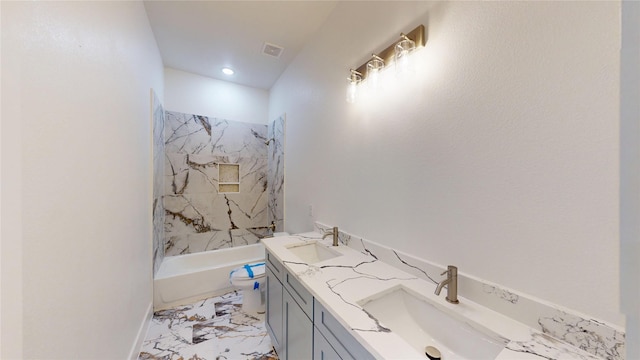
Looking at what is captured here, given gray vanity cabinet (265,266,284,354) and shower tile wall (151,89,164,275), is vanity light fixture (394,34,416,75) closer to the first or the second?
gray vanity cabinet (265,266,284,354)

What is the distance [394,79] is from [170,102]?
2772 mm

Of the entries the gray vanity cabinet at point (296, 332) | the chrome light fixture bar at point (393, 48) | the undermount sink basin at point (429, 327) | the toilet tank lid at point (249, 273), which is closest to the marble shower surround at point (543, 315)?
the undermount sink basin at point (429, 327)

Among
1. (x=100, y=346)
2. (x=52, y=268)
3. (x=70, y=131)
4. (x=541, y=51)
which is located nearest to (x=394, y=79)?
(x=541, y=51)

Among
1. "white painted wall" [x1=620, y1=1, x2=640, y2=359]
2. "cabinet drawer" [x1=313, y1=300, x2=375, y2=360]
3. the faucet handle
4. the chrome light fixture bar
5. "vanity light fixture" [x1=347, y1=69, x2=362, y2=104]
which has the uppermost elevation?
the chrome light fixture bar

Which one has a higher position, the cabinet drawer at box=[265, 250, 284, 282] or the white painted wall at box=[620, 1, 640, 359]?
the white painted wall at box=[620, 1, 640, 359]

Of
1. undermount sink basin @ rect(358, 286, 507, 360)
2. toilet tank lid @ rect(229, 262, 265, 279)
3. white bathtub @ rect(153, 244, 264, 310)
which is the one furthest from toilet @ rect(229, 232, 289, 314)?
undermount sink basin @ rect(358, 286, 507, 360)

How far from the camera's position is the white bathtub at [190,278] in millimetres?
2256

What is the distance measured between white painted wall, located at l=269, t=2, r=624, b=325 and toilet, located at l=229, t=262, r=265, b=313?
1285 millimetres

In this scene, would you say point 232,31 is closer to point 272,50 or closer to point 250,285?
point 272,50

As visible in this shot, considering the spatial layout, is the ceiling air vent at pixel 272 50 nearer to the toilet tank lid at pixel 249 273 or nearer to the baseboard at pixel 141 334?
the toilet tank lid at pixel 249 273

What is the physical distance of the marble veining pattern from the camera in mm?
1682

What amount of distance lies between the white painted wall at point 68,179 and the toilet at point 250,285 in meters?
0.82

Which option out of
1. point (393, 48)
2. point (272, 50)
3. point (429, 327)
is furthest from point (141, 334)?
point (272, 50)

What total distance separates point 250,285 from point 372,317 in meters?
1.68
